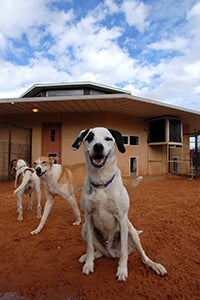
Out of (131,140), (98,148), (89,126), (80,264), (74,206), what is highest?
(89,126)

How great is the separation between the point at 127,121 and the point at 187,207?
24.5 ft

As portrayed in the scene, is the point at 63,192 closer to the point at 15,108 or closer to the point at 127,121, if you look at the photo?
the point at 15,108

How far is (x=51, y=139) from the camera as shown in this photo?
11273mm

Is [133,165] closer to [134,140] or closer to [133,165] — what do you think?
[133,165]

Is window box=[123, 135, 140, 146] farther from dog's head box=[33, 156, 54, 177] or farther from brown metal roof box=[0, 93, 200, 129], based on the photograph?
dog's head box=[33, 156, 54, 177]

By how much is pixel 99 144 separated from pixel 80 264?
1296 mm

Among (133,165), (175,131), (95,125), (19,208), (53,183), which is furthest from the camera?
(133,165)

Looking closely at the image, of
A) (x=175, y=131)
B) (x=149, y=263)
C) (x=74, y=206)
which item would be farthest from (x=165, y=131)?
(x=149, y=263)

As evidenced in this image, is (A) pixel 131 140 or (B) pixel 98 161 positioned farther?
(A) pixel 131 140

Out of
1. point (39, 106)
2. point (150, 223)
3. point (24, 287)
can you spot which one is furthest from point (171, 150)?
point (24, 287)

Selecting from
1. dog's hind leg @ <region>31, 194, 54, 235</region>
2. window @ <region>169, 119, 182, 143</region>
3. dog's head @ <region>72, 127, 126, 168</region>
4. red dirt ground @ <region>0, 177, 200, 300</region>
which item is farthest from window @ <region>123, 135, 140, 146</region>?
dog's head @ <region>72, 127, 126, 168</region>

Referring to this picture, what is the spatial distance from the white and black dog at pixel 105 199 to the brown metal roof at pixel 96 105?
21.5 ft

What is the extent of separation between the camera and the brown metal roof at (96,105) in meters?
8.48

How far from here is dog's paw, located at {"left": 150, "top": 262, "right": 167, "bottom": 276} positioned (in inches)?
76.9
